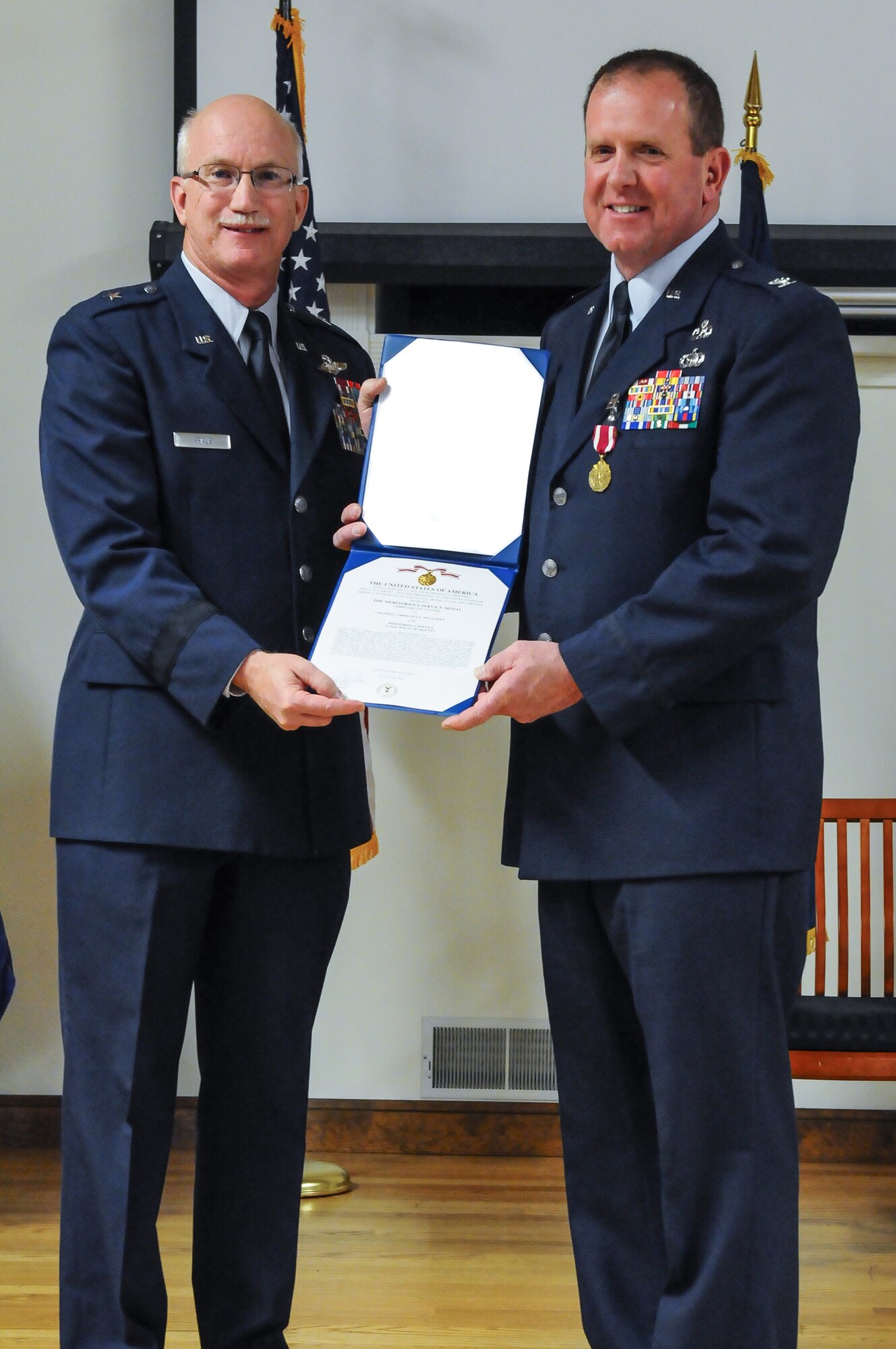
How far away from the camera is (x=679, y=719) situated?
1631mm

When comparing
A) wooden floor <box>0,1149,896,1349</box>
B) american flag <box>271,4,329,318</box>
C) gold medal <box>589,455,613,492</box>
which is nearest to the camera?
gold medal <box>589,455,613,492</box>

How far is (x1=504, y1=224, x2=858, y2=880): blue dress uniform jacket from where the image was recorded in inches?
61.7

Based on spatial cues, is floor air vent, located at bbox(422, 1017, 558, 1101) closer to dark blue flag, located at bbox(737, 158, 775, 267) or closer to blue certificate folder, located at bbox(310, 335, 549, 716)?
blue certificate folder, located at bbox(310, 335, 549, 716)

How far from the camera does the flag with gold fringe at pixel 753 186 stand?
2.62 m

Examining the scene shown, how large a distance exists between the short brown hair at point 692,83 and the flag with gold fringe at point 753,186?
38.9 inches

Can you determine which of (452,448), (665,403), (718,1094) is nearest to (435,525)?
(452,448)

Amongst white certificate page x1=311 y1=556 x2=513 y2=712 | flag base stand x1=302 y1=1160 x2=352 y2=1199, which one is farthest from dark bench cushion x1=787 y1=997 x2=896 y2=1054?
white certificate page x1=311 y1=556 x2=513 y2=712

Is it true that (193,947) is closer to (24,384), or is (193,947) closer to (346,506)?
(346,506)

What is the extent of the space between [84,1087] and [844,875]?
5.63 feet

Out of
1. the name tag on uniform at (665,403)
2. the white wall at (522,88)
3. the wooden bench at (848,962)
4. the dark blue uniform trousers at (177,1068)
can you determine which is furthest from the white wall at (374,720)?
the name tag on uniform at (665,403)

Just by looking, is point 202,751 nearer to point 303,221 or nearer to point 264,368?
point 264,368

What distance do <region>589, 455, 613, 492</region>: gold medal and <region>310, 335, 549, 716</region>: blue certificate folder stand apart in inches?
4.0

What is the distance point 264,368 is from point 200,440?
0.17 meters

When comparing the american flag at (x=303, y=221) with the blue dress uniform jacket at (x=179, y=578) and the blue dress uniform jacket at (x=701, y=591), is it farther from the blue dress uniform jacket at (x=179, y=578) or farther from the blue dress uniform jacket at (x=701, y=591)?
the blue dress uniform jacket at (x=701, y=591)
